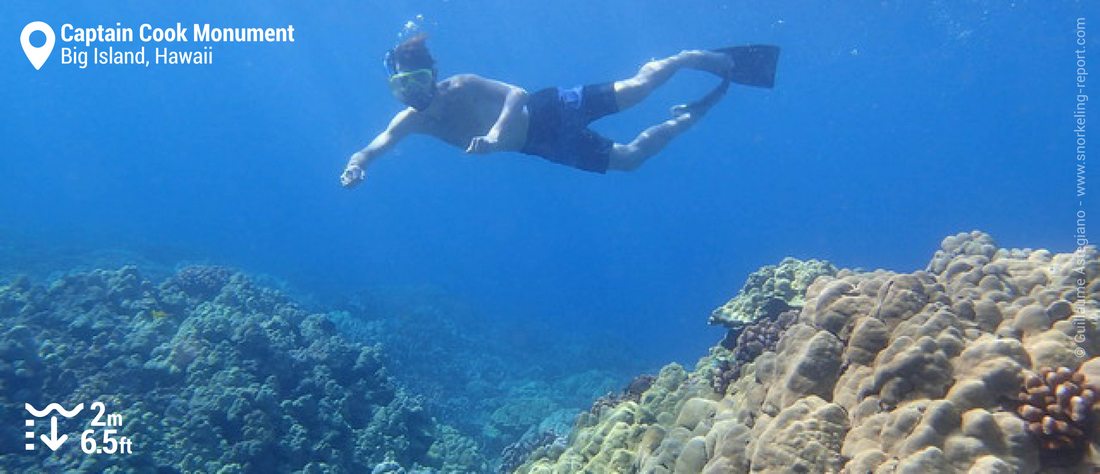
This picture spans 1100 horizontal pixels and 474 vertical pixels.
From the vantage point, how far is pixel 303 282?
30.5 m

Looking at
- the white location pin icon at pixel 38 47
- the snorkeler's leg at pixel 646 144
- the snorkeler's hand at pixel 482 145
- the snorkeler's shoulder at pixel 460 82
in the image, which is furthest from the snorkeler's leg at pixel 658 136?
the white location pin icon at pixel 38 47

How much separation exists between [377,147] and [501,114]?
1760 millimetres

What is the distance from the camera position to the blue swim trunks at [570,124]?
32.2ft

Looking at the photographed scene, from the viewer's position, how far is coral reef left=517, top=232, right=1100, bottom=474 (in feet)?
11.1

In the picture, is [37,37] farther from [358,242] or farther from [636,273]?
[358,242]

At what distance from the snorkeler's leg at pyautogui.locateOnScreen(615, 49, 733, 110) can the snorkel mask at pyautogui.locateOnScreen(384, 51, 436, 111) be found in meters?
3.01

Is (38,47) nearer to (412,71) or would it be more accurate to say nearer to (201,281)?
(201,281)

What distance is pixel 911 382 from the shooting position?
390cm

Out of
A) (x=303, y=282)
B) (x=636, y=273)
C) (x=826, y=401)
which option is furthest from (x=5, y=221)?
(x=636, y=273)

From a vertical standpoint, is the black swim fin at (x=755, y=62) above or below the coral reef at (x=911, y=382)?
above

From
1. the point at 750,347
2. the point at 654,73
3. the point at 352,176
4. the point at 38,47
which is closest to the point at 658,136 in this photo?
the point at 654,73

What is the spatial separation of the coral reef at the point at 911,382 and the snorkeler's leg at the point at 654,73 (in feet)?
17.2

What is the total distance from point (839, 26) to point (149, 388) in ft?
194

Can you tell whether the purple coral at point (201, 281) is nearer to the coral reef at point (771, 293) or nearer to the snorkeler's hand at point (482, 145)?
the snorkeler's hand at point (482, 145)
